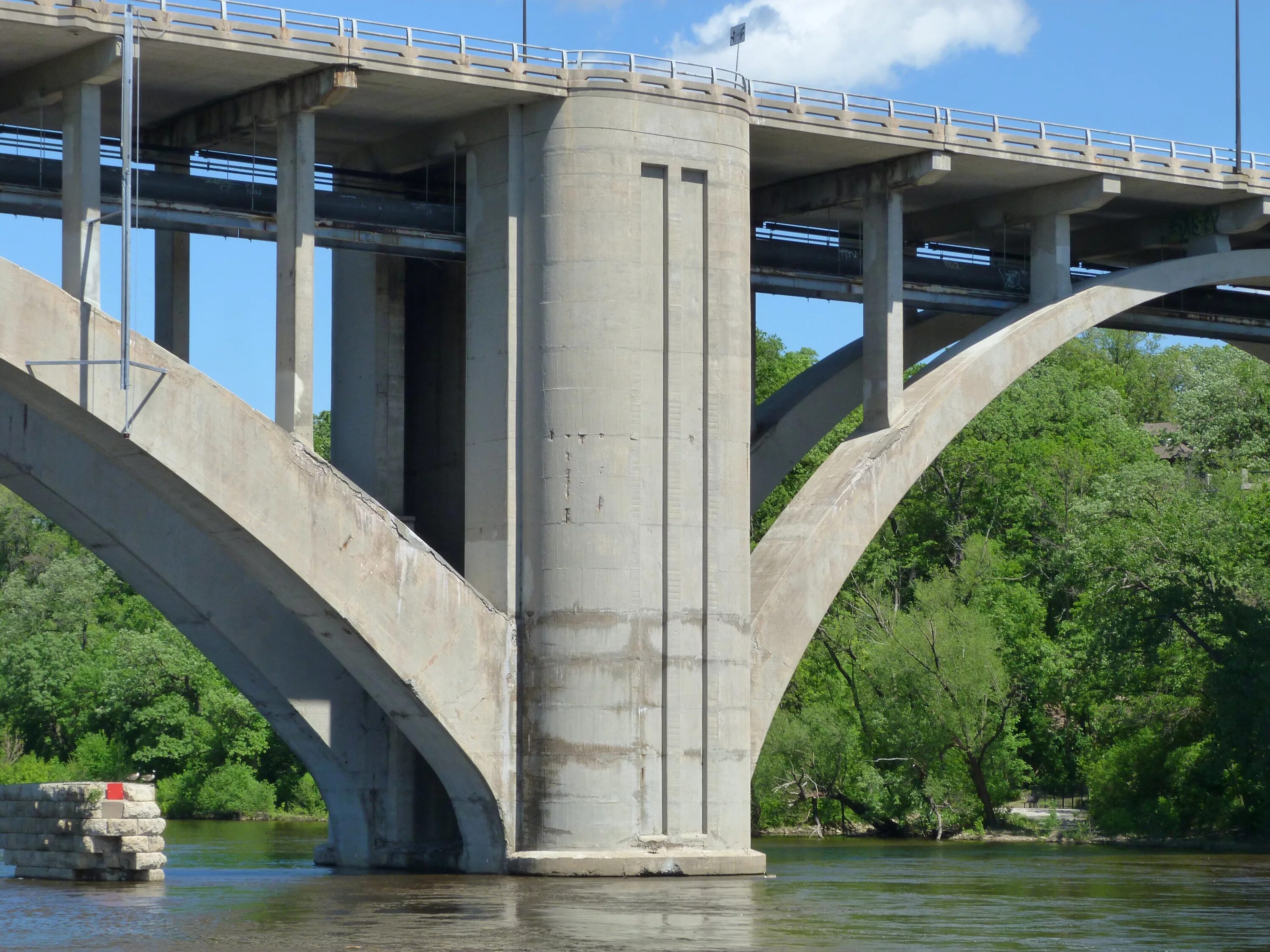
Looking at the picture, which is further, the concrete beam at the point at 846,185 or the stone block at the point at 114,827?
the concrete beam at the point at 846,185

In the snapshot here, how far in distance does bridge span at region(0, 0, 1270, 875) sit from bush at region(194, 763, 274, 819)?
4009 centimetres

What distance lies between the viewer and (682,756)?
Answer: 35.5 m

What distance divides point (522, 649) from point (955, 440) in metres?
44.1

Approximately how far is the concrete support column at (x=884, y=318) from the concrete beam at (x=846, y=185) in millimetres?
322

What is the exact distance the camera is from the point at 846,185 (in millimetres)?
42062

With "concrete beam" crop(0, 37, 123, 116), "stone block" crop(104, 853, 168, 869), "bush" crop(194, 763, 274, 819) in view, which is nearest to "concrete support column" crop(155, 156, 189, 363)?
"concrete beam" crop(0, 37, 123, 116)

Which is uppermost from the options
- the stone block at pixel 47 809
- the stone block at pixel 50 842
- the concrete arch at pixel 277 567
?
the concrete arch at pixel 277 567

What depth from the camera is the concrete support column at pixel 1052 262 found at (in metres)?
43.8

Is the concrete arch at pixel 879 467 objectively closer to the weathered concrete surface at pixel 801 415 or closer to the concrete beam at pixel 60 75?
the weathered concrete surface at pixel 801 415

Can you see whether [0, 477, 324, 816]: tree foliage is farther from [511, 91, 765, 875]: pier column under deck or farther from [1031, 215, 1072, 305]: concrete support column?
[511, 91, 765, 875]: pier column under deck

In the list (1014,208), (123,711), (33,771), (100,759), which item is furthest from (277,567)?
(100,759)

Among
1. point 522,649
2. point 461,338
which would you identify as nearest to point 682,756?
point 522,649

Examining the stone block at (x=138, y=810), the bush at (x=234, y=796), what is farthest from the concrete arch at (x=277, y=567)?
the bush at (x=234, y=796)

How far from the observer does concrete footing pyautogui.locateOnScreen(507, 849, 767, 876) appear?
3472 centimetres
